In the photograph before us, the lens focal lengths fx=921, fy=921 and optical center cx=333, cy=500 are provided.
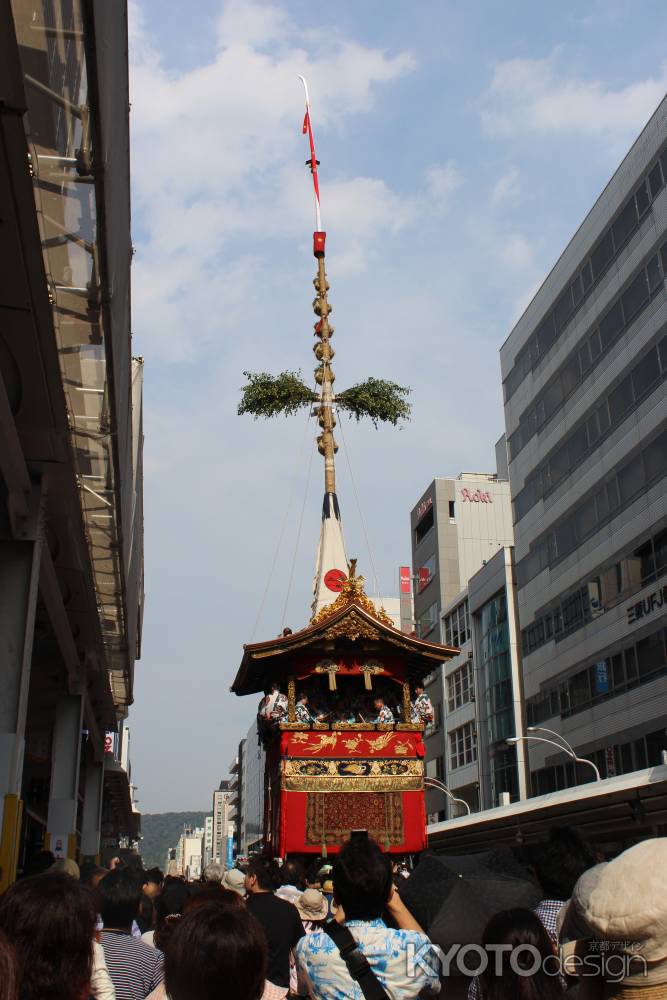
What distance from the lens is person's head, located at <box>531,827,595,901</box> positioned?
5227 millimetres

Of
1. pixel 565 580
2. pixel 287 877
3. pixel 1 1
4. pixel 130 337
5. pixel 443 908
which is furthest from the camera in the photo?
pixel 565 580

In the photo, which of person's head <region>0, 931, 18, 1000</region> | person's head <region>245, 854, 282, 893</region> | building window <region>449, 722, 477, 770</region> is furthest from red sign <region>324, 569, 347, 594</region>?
building window <region>449, 722, 477, 770</region>

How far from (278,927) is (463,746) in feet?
156

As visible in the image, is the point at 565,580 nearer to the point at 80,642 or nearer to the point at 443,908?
the point at 80,642

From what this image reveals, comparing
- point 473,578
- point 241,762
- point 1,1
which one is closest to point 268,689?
point 1,1

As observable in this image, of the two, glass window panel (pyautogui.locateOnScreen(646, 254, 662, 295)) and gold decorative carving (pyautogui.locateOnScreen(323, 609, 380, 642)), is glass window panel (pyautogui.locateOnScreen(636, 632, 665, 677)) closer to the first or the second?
glass window panel (pyautogui.locateOnScreen(646, 254, 662, 295))

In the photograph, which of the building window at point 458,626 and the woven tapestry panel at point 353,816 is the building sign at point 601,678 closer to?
the building window at point 458,626

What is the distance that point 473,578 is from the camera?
51.6 m

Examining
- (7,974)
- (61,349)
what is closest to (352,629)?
(61,349)

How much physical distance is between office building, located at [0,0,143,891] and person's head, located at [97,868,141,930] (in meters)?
5.12

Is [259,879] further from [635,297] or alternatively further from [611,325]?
[611,325]

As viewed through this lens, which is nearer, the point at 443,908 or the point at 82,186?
the point at 443,908

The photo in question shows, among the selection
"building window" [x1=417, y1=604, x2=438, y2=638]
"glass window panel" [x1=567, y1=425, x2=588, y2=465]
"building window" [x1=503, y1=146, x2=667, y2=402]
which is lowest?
"building window" [x1=417, y1=604, x2=438, y2=638]

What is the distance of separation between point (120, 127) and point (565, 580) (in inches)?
1361
